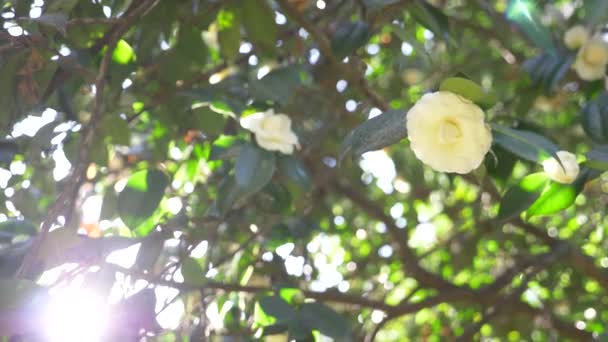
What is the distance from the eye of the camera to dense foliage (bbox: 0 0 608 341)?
1230mm

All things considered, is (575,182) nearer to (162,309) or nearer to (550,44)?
(550,44)

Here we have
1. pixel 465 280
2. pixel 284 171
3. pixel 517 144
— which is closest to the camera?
pixel 517 144

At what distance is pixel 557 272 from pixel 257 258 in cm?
91

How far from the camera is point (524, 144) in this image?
3.36 ft

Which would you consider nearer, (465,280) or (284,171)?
(284,171)

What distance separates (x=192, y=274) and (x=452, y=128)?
24.1 inches

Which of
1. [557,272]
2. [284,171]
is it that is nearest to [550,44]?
[284,171]

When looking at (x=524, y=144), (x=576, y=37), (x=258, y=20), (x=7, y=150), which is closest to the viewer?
(x=524, y=144)

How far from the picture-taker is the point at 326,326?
144 cm

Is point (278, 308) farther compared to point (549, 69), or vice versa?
point (549, 69)

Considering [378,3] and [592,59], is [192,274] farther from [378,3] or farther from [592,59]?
[592,59]

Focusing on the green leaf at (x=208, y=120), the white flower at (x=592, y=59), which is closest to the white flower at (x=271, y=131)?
the green leaf at (x=208, y=120)

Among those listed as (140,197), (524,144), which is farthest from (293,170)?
(524,144)

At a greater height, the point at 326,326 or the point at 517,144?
the point at 517,144
